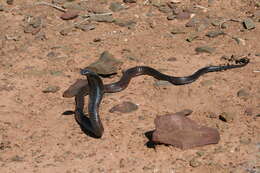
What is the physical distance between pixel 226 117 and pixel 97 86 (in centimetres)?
189

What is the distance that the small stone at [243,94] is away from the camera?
26.9 feet

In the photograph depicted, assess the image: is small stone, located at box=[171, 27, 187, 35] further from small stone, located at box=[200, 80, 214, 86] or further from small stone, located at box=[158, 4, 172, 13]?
small stone, located at box=[200, 80, 214, 86]

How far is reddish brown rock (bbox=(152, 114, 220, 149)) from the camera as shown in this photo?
6844mm

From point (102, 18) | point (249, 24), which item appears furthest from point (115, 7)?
point (249, 24)

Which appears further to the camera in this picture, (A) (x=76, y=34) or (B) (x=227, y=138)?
(A) (x=76, y=34)

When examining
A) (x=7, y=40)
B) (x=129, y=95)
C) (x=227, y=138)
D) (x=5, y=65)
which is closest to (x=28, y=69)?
(x=5, y=65)

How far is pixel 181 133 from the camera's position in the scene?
688 centimetres

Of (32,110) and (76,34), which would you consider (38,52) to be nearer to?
(76,34)

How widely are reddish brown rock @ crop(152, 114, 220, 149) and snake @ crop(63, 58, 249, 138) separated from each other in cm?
91

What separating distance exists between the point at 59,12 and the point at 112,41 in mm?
1707

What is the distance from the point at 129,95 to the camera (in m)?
8.56

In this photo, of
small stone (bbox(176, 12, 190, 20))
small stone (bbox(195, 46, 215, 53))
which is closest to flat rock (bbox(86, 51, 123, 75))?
small stone (bbox(195, 46, 215, 53))

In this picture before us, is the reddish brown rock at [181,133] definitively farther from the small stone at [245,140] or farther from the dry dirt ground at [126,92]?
the small stone at [245,140]

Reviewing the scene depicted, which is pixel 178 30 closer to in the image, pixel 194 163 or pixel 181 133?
pixel 181 133
